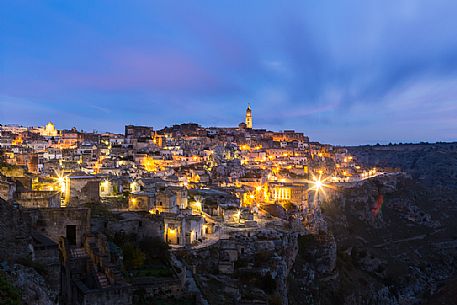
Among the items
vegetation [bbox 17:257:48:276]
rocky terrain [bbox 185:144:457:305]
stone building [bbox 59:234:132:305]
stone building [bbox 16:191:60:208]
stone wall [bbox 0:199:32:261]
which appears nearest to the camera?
vegetation [bbox 17:257:48:276]

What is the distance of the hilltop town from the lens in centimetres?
1153

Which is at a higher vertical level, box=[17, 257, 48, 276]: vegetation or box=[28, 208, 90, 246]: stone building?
box=[28, 208, 90, 246]: stone building

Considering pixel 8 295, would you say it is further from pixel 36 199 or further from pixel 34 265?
pixel 36 199

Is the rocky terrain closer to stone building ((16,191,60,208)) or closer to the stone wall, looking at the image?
stone building ((16,191,60,208))

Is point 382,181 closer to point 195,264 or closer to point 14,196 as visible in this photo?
point 195,264

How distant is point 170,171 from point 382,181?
3833 centimetres

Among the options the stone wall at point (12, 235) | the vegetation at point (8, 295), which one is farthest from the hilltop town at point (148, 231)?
the vegetation at point (8, 295)

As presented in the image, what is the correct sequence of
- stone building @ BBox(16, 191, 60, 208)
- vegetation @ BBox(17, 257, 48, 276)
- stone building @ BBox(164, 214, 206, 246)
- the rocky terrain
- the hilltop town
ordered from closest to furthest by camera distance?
vegetation @ BBox(17, 257, 48, 276) < the hilltop town < stone building @ BBox(16, 191, 60, 208) < stone building @ BBox(164, 214, 206, 246) < the rocky terrain

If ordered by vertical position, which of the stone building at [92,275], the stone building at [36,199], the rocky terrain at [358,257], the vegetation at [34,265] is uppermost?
the stone building at [36,199]

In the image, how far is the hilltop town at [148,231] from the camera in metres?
11.5

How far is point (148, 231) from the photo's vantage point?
64.9ft

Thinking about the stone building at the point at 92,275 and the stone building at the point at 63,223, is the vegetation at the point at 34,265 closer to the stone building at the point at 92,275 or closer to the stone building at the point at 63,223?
the stone building at the point at 92,275

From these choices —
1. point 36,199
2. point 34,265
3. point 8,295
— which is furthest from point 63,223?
point 8,295

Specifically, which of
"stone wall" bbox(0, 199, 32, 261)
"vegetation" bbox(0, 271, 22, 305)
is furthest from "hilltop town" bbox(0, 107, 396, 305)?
"vegetation" bbox(0, 271, 22, 305)
